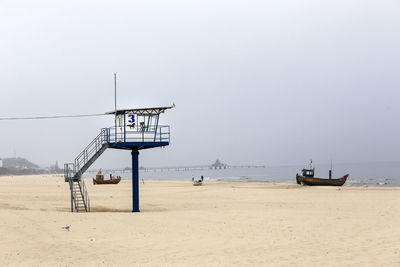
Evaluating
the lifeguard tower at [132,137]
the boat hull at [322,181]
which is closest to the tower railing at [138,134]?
the lifeguard tower at [132,137]

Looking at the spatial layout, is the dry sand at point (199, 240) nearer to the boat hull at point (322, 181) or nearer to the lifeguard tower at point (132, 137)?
the lifeguard tower at point (132, 137)

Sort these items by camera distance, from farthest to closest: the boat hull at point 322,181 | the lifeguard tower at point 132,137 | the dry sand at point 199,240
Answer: the boat hull at point 322,181
the lifeguard tower at point 132,137
the dry sand at point 199,240

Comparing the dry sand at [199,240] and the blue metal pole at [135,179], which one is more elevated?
the blue metal pole at [135,179]

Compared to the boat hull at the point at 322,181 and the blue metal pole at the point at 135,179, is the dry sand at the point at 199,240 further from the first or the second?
the boat hull at the point at 322,181

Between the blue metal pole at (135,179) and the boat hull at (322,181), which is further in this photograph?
the boat hull at (322,181)

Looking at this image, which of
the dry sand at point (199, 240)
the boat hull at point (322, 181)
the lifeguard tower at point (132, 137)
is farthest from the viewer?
the boat hull at point (322, 181)

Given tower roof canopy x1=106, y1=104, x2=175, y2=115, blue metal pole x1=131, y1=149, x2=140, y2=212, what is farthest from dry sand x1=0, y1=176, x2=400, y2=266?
tower roof canopy x1=106, y1=104, x2=175, y2=115

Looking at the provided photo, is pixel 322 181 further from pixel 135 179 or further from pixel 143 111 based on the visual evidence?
pixel 143 111

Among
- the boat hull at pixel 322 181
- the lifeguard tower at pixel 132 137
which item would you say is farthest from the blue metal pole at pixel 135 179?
→ the boat hull at pixel 322 181

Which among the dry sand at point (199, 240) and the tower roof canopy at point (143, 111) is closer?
the dry sand at point (199, 240)

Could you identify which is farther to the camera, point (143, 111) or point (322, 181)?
point (322, 181)

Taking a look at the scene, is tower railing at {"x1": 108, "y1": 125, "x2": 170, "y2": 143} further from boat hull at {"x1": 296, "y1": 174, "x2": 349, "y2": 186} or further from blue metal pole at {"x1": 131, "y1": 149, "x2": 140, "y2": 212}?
boat hull at {"x1": 296, "y1": 174, "x2": 349, "y2": 186}

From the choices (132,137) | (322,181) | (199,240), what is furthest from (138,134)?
(322,181)

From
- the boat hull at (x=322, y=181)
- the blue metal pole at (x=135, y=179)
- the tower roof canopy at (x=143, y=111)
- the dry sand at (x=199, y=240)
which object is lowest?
the boat hull at (x=322, y=181)
